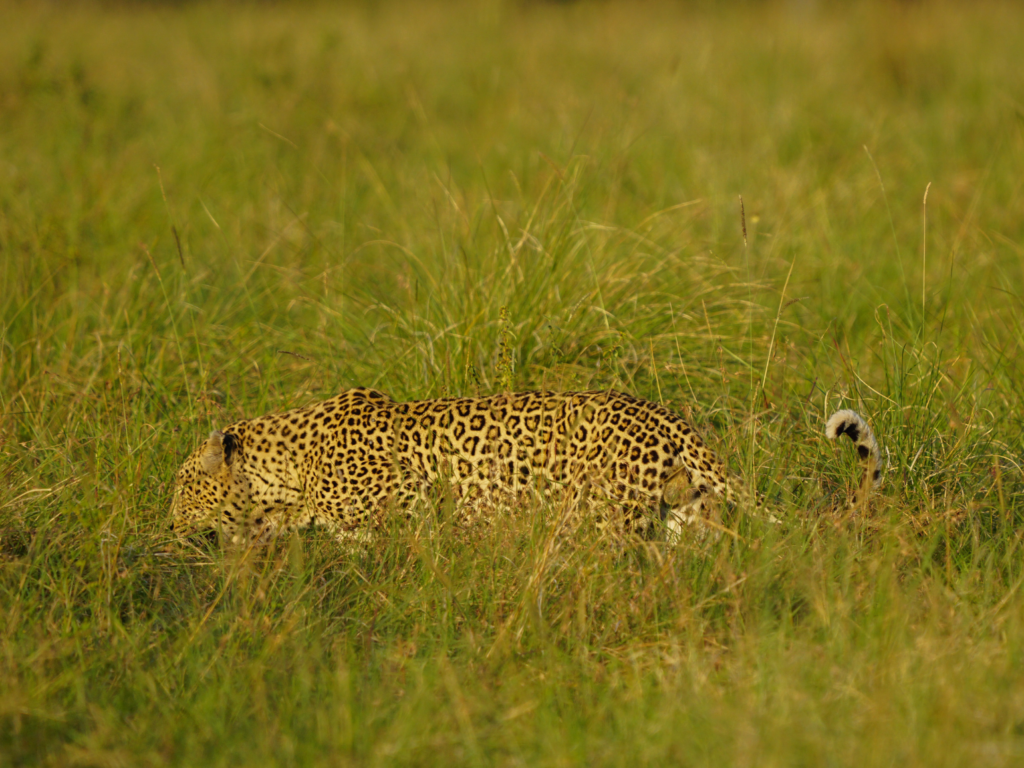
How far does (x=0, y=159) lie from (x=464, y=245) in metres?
4.16

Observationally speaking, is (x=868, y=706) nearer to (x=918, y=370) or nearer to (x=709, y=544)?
(x=709, y=544)

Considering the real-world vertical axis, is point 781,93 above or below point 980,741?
above

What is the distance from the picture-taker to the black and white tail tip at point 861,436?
4035 mm

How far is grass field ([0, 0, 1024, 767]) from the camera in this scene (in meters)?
3.30

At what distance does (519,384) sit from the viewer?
18.1ft

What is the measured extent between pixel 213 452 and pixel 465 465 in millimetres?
1077

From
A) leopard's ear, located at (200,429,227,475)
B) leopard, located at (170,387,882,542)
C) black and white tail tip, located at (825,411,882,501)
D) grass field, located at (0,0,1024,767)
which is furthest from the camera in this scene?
leopard's ear, located at (200,429,227,475)

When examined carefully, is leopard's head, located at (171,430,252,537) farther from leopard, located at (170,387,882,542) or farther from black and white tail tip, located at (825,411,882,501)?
black and white tail tip, located at (825,411,882,501)

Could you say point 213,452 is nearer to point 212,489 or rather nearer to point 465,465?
point 212,489

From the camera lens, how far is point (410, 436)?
4770 millimetres

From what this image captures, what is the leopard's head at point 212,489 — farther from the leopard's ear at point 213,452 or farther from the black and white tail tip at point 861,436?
the black and white tail tip at point 861,436

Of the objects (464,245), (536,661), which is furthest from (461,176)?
(536,661)

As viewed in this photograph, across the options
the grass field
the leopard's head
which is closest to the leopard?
the leopard's head

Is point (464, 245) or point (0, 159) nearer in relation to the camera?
point (464, 245)
